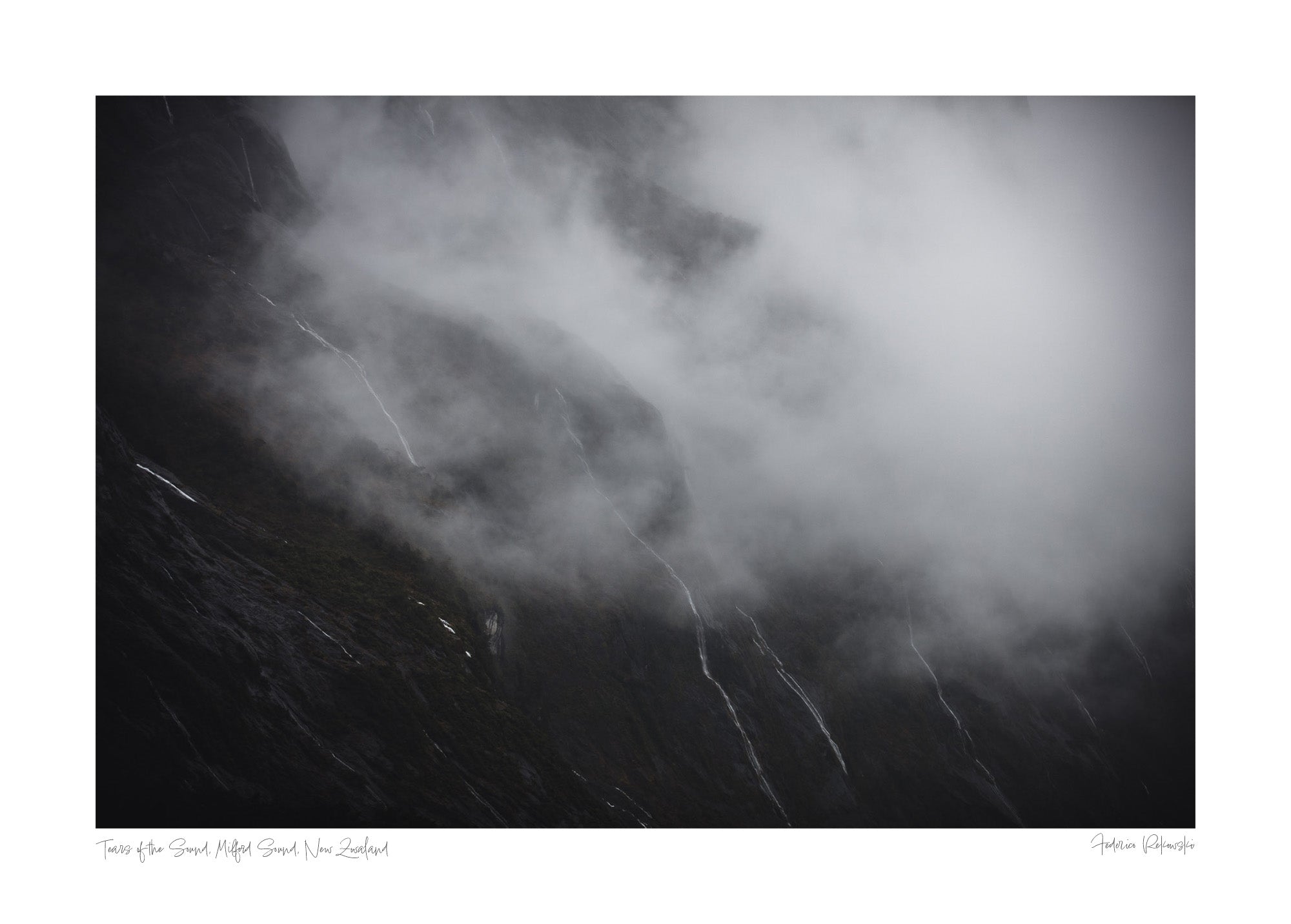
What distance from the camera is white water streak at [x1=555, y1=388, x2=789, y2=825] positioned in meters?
37.6

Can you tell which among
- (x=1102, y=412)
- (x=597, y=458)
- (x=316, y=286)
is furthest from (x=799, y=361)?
(x=316, y=286)

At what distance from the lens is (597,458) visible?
150 ft

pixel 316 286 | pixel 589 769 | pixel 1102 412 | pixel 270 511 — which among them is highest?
pixel 316 286

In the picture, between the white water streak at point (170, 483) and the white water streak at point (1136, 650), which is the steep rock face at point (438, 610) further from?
the white water streak at point (1136, 650)

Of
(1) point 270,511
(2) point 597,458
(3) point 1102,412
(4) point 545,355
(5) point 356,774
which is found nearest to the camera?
(5) point 356,774

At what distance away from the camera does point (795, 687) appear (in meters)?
44.7

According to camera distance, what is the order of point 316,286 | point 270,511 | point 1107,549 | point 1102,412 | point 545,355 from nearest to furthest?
1. point 270,511
2. point 316,286
3. point 545,355
4. point 1102,412
5. point 1107,549

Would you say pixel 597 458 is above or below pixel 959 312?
below

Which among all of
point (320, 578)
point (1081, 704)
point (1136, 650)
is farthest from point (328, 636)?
point (1136, 650)

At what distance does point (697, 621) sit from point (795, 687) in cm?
955

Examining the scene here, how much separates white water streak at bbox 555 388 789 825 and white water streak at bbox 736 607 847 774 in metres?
5.93

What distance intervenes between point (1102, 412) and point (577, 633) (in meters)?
49.7

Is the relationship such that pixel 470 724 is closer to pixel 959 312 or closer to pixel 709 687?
pixel 709 687

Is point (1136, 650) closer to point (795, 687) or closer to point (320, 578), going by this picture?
point (795, 687)
